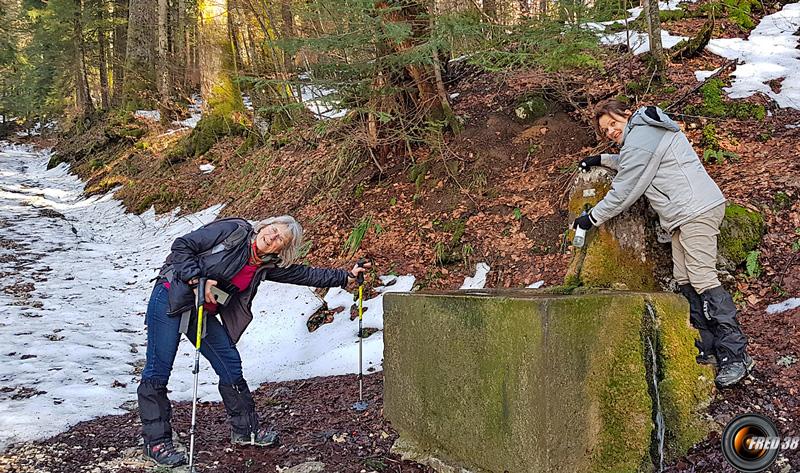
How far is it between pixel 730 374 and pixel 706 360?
0.16 meters

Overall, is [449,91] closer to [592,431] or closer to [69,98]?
[592,431]

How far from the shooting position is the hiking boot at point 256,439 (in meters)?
4.40

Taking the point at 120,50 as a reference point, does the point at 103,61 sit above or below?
below

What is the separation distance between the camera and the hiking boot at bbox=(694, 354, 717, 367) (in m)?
3.80

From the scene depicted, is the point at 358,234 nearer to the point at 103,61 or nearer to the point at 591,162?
the point at 591,162

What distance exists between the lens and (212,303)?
169 inches

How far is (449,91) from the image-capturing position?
10.0m

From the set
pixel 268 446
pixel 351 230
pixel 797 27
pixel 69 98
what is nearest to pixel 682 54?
pixel 797 27

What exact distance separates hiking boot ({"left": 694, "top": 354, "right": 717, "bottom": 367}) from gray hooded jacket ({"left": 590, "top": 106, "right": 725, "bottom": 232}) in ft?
3.07

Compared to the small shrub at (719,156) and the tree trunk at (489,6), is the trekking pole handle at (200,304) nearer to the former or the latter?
the small shrub at (719,156)

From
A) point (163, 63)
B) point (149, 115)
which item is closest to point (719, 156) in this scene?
point (163, 63)

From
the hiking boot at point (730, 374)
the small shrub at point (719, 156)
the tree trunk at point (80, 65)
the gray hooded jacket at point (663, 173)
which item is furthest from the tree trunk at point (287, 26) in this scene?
the tree trunk at point (80, 65)

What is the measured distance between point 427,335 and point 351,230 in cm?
490

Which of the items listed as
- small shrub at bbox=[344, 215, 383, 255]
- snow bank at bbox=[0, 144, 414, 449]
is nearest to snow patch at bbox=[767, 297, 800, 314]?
snow bank at bbox=[0, 144, 414, 449]
